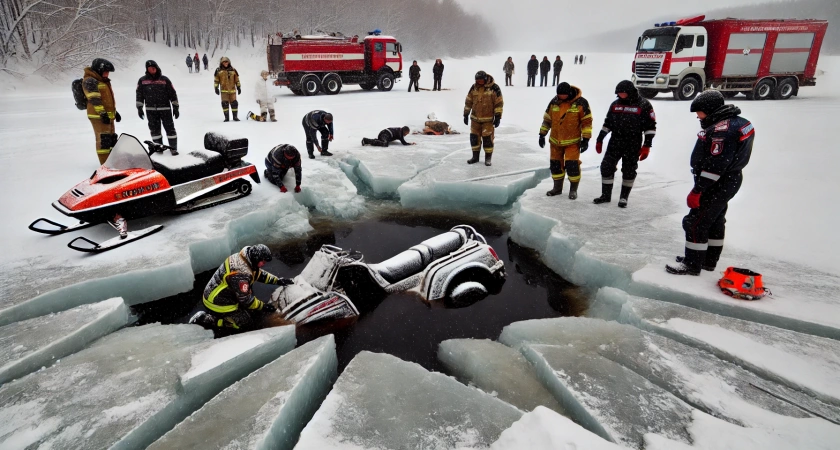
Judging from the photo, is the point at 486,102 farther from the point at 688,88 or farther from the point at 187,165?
the point at 688,88

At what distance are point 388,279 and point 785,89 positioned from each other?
58.2 feet

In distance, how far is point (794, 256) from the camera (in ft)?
13.1

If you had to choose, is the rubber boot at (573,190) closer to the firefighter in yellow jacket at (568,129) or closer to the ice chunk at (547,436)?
the firefighter in yellow jacket at (568,129)

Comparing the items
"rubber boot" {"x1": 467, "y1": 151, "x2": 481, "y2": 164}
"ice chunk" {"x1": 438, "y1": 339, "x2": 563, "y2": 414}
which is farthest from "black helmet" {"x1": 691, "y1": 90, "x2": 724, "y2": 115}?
"rubber boot" {"x1": 467, "y1": 151, "x2": 481, "y2": 164}

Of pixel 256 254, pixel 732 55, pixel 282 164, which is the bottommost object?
pixel 256 254

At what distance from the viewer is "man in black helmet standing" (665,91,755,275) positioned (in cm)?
328

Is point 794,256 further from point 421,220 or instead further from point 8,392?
point 8,392

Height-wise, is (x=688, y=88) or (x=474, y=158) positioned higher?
(x=688, y=88)

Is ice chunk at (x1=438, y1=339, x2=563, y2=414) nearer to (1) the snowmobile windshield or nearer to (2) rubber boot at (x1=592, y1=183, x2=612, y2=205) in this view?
(2) rubber boot at (x1=592, y1=183, x2=612, y2=205)

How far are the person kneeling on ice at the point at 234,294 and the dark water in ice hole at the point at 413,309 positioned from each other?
0.47 m

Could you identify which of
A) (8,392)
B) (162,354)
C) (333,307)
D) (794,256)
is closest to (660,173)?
(794,256)

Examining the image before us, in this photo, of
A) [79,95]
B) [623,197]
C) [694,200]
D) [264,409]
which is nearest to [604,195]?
[623,197]

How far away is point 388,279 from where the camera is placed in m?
4.05

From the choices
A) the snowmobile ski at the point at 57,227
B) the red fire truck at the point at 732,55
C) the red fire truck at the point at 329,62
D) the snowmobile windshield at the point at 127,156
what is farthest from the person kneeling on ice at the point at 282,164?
the red fire truck at the point at 732,55
